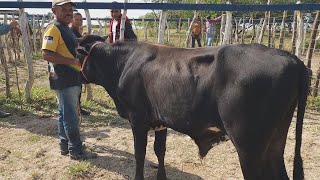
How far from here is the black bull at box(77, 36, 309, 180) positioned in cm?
288

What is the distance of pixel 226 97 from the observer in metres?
2.99

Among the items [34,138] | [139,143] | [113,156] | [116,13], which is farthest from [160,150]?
[116,13]

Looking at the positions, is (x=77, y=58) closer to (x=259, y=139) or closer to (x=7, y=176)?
(x=7, y=176)

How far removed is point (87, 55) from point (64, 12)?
2.03ft

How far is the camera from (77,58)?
15.0 feet

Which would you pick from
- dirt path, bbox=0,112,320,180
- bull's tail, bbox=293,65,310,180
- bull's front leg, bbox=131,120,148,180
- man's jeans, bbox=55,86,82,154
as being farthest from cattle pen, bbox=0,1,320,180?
bull's tail, bbox=293,65,310,180

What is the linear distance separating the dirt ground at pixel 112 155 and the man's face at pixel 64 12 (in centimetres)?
189

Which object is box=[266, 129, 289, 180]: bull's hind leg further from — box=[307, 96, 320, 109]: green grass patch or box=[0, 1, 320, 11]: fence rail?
box=[307, 96, 320, 109]: green grass patch

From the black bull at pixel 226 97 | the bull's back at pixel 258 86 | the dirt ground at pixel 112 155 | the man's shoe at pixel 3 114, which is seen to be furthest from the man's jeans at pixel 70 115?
the man's shoe at pixel 3 114

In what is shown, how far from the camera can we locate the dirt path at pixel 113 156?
4.59 meters

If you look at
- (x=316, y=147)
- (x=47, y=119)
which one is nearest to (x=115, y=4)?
(x=47, y=119)

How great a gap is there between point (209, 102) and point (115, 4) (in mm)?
4573

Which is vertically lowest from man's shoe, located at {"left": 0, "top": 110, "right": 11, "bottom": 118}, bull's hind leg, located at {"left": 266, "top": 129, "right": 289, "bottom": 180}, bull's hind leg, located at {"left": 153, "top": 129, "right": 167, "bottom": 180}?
man's shoe, located at {"left": 0, "top": 110, "right": 11, "bottom": 118}

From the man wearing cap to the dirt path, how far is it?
39cm
